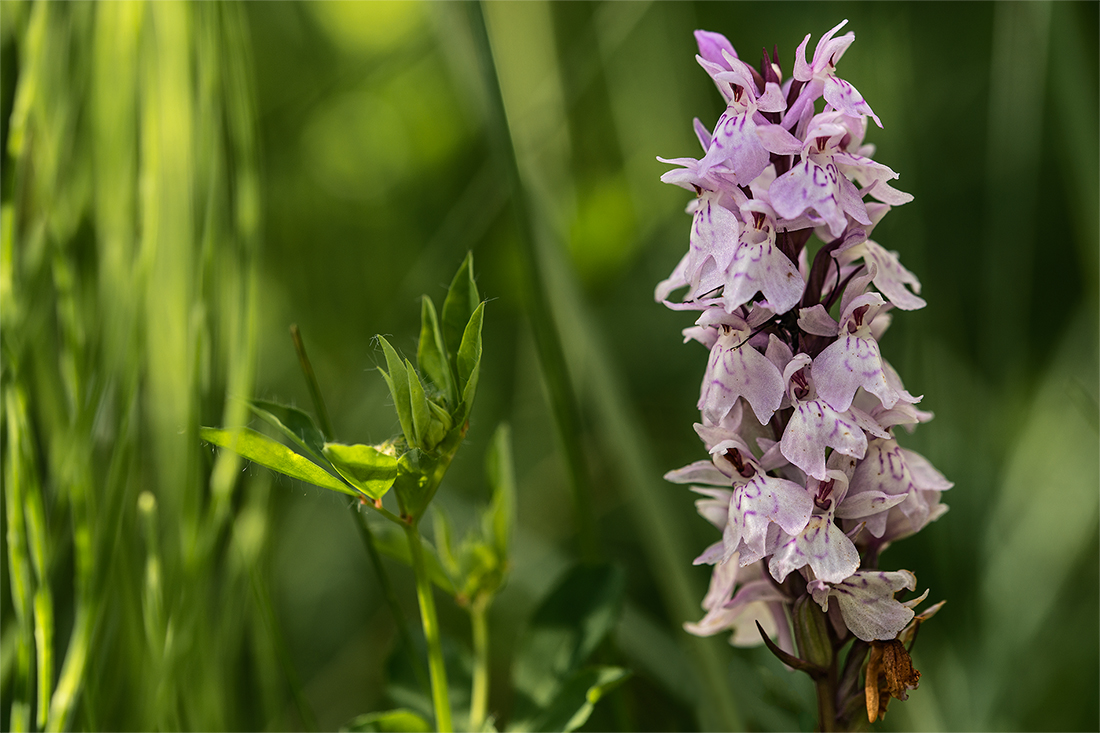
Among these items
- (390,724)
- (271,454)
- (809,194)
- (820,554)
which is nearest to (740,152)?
(809,194)

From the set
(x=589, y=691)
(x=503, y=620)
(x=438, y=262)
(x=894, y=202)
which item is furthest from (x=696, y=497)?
(x=894, y=202)

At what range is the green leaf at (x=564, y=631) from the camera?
0.75 metres

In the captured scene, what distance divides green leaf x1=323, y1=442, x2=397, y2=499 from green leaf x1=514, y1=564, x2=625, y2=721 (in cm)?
27

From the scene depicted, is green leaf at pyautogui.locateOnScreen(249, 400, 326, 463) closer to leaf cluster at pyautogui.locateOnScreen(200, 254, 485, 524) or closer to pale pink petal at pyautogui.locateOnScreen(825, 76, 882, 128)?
leaf cluster at pyautogui.locateOnScreen(200, 254, 485, 524)

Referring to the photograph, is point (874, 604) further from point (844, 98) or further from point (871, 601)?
point (844, 98)

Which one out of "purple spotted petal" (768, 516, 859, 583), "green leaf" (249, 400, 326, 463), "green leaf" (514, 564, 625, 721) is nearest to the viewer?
"purple spotted petal" (768, 516, 859, 583)

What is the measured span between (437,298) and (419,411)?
89 cm

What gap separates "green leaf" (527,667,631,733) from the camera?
647mm

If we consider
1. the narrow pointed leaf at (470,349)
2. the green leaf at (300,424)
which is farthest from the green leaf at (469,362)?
the green leaf at (300,424)

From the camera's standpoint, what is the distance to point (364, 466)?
557 millimetres

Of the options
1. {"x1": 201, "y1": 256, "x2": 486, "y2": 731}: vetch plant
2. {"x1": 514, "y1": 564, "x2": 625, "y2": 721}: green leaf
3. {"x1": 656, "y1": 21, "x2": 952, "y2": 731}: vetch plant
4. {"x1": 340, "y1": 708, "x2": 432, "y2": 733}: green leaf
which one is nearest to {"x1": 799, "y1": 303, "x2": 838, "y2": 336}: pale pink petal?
{"x1": 656, "y1": 21, "x2": 952, "y2": 731}: vetch plant

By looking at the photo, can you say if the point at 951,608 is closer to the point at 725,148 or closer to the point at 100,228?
the point at 725,148

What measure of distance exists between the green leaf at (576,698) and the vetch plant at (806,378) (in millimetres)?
122

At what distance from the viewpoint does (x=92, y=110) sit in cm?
81
